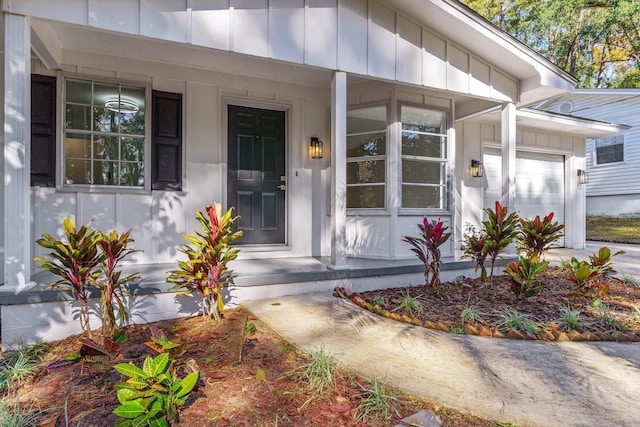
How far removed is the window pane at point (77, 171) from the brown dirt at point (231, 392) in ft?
7.02

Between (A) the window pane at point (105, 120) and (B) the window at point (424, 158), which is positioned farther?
(B) the window at point (424, 158)

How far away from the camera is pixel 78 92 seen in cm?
412

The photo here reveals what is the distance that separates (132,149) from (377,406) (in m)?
4.04

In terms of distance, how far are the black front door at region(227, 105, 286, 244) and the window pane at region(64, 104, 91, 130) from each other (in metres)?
1.63

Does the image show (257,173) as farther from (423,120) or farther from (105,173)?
(423,120)

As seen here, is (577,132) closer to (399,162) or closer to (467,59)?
(467,59)

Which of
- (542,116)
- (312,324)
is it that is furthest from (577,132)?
(312,324)

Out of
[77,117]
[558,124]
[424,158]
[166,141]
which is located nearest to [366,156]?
[424,158]

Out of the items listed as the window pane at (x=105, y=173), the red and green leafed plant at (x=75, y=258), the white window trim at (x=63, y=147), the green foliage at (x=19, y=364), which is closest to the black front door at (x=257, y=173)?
the white window trim at (x=63, y=147)

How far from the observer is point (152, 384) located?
5.04 ft

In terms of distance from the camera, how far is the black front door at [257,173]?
489 cm

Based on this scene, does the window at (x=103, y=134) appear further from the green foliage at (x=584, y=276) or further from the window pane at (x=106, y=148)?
the green foliage at (x=584, y=276)

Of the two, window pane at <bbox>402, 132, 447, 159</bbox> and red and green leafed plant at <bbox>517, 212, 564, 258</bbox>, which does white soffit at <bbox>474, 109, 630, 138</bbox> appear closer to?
window pane at <bbox>402, 132, 447, 159</bbox>

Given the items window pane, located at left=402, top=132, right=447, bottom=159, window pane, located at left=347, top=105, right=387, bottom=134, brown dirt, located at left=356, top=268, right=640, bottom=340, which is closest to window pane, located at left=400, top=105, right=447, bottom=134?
window pane, located at left=402, top=132, right=447, bottom=159
